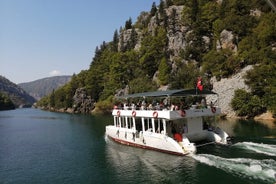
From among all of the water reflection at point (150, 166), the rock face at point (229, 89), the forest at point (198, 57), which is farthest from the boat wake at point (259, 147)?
the rock face at point (229, 89)

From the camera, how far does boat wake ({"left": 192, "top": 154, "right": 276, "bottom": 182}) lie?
20.8m

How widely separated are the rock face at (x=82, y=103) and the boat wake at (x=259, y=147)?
3761 inches

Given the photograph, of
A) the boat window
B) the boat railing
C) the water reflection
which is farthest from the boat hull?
the boat railing

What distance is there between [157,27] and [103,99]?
37.0 meters

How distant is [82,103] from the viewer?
12650cm

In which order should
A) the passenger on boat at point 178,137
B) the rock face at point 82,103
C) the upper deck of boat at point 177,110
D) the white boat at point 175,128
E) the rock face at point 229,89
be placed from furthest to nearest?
the rock face at point 82,103 → the rock face at point 229,89 → the passenger on boat at point 178,137 → the upper deck of boat at point 177,110 → the white boat at point 175,128

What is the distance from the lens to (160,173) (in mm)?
23375

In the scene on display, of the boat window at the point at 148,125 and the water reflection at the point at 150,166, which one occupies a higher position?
the boat window at the point at 148,125

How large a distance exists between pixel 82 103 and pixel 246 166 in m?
109

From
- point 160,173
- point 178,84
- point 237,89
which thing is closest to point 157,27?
point 178,84

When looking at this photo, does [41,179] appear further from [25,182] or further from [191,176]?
[191,176]

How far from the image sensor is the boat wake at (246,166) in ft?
68.1

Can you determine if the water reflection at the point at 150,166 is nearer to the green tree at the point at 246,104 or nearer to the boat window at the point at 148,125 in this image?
the boat window at the point at 148,125

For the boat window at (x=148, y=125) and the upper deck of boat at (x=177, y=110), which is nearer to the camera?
the upper deck of boat at (x=177, y=110)
